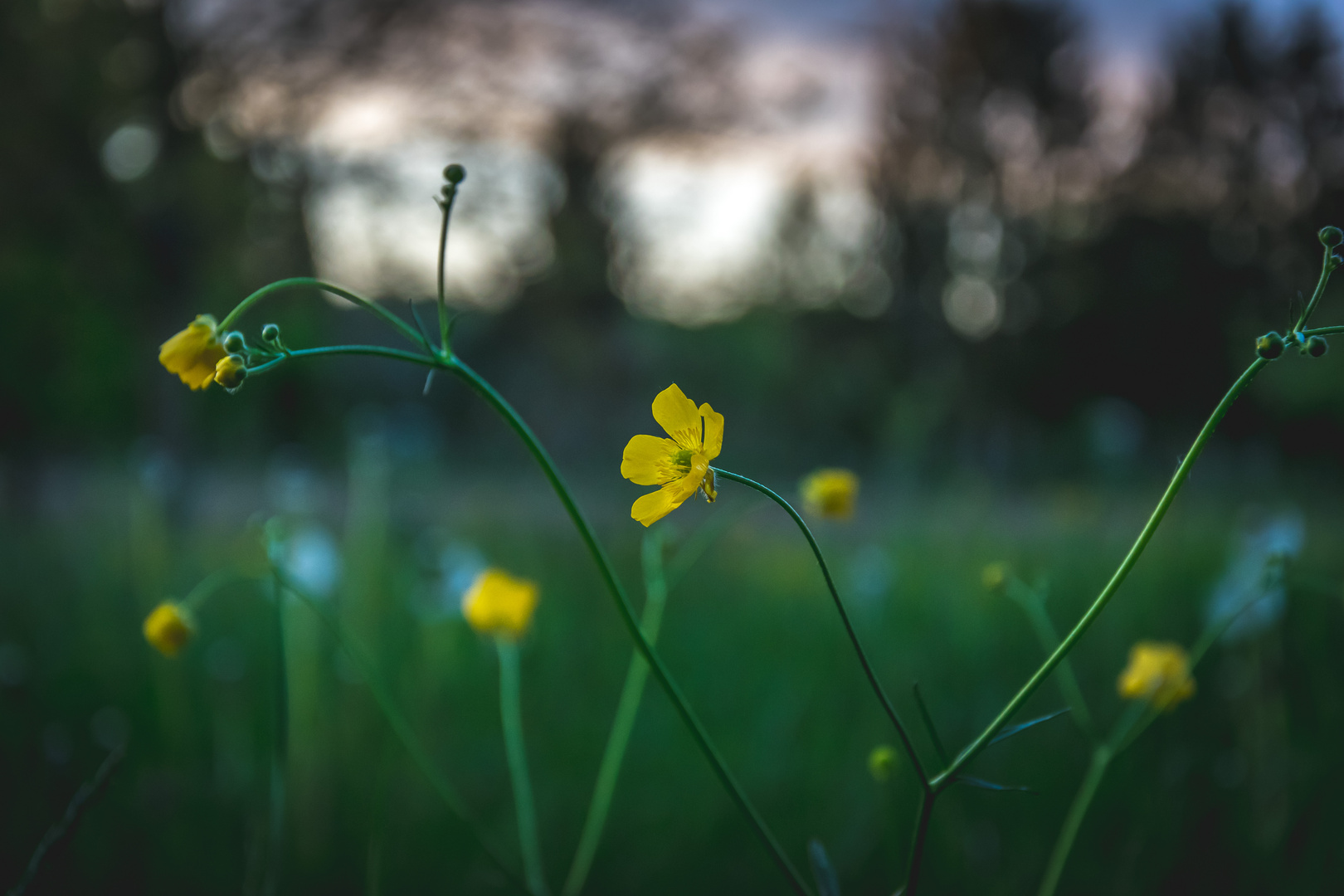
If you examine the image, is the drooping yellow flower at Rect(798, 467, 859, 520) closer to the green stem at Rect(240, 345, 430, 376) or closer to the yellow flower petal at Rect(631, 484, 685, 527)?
the yellow flower petal at Rect(631, 484, 685, 527)

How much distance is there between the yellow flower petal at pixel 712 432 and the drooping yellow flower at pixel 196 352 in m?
0.35

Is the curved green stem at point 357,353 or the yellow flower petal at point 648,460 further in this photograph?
the yellow flower petal at point 648,460

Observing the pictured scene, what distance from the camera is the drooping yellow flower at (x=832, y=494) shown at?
1.02 meters

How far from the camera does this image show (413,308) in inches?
18.6

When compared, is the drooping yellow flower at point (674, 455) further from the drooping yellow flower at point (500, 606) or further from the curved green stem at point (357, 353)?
the drooping yellow flower at point (500, 606)

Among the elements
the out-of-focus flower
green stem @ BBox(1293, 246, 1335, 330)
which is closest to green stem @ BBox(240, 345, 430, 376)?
green stem @ BBox(1293, 246, 1335, 330)

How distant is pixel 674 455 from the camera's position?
61 cm

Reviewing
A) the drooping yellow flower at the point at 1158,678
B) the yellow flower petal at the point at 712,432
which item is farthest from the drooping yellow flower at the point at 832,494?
the yellow flower petal at the point at 712,432

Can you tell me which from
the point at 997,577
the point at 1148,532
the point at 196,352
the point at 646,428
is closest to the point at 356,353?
the point at 196,352

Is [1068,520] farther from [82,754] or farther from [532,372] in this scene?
[532,372]

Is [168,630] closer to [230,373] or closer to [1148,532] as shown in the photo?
[230,373]

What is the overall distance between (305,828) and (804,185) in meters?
10.9

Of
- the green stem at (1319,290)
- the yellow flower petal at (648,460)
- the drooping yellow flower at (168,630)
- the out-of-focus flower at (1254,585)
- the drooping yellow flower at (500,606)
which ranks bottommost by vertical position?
the out-of-focus flower at (1254,585)

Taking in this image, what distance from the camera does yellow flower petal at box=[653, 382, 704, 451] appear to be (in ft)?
1.89
